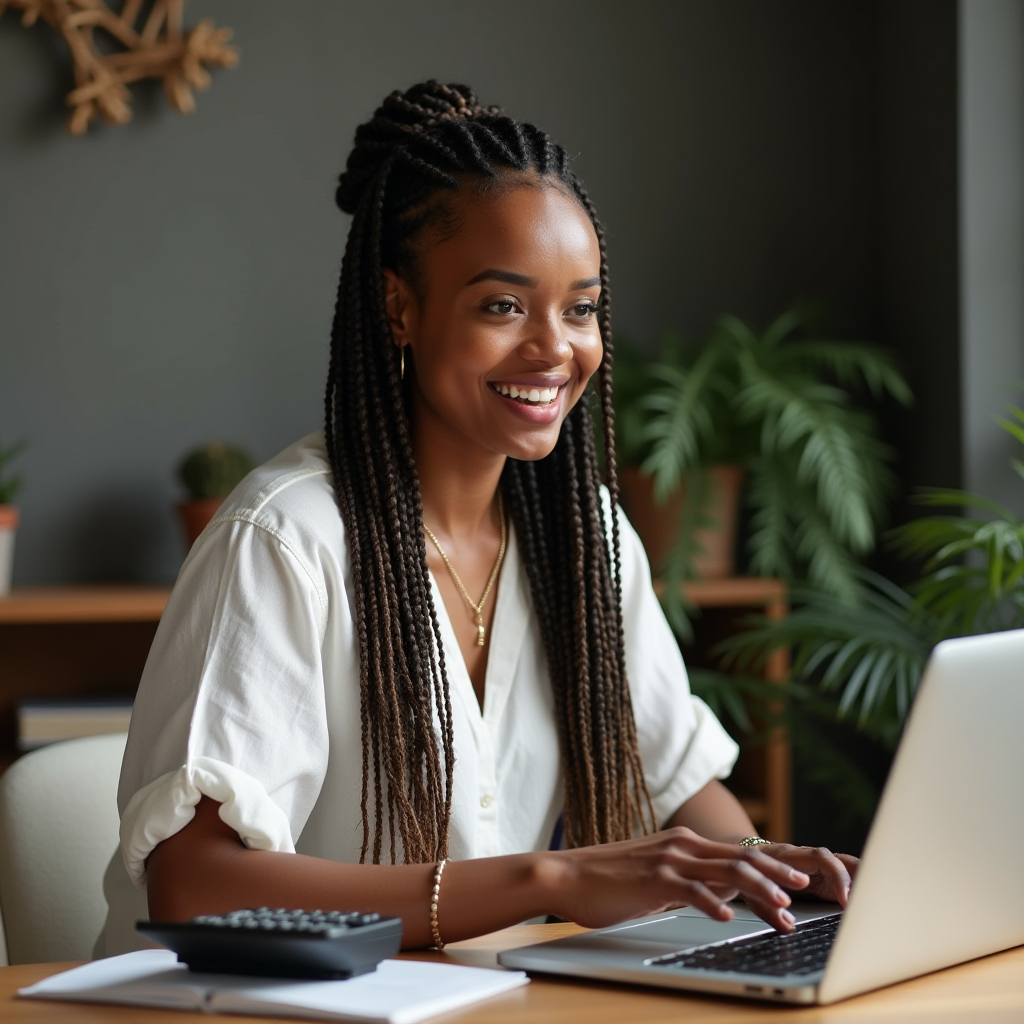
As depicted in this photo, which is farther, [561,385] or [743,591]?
[743,591]

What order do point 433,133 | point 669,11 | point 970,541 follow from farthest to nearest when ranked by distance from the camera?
point 669,11 → point 970,541 → point 433,133

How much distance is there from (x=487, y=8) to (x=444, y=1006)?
254 centimetres

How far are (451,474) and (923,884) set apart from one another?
82 centimetres

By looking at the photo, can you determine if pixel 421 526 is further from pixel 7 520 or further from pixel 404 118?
pixel 7 520

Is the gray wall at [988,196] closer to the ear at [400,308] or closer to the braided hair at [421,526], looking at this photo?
the braided hair at [421,526]

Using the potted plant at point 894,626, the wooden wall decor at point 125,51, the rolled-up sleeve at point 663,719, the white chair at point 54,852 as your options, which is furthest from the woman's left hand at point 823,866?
the wooden wall decor at point 125,51

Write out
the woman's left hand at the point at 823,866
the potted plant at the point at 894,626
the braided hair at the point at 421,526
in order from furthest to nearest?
the potted plant at the point at 894,626 → the braided hair at the point at 421,526 → the woman's left hand at the point at 823,866

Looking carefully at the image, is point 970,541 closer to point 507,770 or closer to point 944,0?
point 507,770

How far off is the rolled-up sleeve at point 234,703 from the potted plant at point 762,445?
1341mm

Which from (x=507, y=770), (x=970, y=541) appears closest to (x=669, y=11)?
(x=970, y=541)

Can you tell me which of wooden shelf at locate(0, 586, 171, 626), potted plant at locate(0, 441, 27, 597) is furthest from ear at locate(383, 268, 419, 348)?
potted plant at locate(0, 441, 27, 597)

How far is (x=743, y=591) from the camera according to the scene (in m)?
2.64

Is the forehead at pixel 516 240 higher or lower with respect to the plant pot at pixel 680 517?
higher

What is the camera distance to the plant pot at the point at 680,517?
2.71 meters
